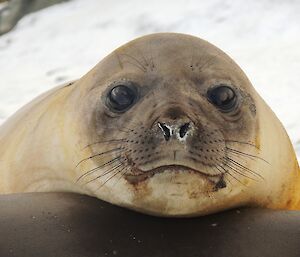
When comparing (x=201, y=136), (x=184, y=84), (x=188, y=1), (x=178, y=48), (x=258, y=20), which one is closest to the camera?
(x=201, y=136)

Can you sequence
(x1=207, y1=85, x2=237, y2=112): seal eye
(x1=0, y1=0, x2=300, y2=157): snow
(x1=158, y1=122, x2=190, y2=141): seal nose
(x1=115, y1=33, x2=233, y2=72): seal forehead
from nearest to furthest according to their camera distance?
1. (x1=158, y1=122, x2=190, y2=141): seal nose
2. (x1=207, y1=85, x2=237, y2=112): seal eye
3. (x1=115, y1=33, x2=233, y2=72): seal forehead
4. (x1=0, y1=0, x2=300, y2=157): snow

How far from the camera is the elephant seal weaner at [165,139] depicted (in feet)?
9.46

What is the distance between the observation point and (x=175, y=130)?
2787 millimetres

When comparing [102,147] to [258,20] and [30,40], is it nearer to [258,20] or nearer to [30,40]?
[258,20]

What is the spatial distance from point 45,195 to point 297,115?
2.57m

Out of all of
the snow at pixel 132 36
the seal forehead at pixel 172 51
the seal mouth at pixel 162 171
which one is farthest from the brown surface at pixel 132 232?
the snow at pixel 132 36

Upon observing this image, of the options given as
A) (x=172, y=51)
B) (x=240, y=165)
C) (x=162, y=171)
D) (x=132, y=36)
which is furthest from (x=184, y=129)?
(x=132, y=36)

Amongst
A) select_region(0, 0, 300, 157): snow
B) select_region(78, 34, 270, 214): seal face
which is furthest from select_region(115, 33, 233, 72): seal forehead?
select_region(0, 0, 300, 157): snow

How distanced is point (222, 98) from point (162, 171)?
46 centimetres

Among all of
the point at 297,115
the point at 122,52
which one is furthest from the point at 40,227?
the point at 297,115

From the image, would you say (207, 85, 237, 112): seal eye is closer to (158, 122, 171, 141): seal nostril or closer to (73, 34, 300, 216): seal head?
(73, 34, 300, 216): seal head

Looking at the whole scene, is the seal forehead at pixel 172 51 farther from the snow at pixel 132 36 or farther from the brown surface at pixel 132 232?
the snow at pixel 132 36

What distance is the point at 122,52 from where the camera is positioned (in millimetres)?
3447

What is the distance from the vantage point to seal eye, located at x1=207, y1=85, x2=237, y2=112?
3168 millimetres
